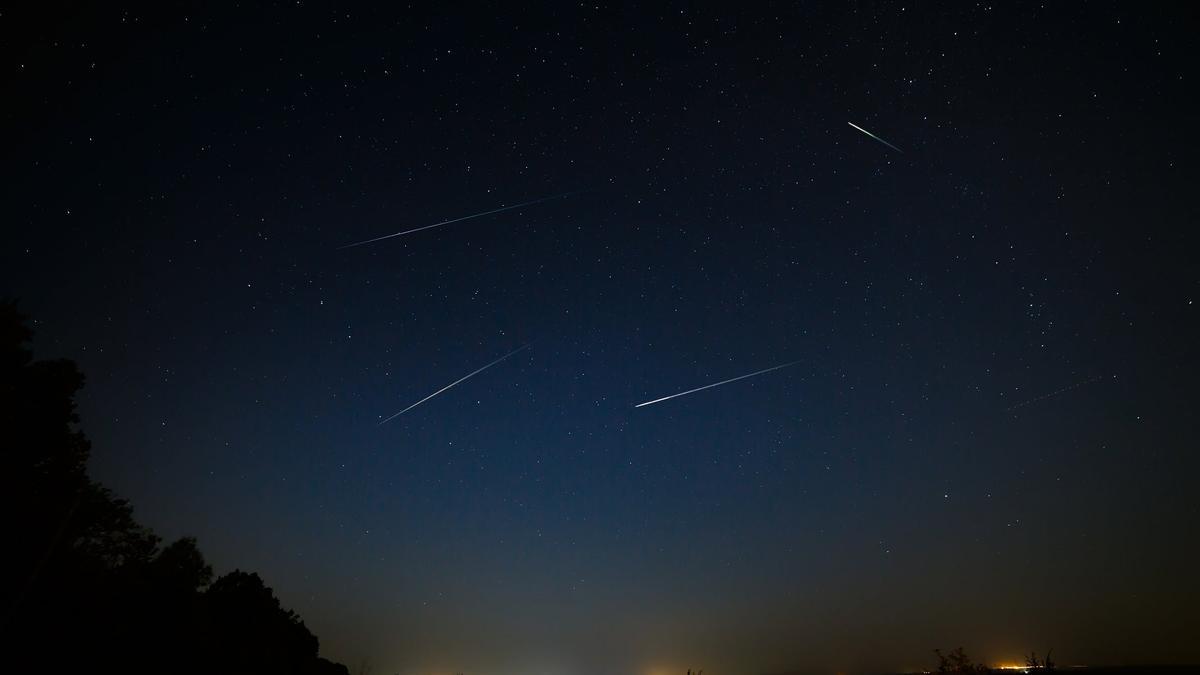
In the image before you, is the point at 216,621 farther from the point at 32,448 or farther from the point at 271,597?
the point at 32,448

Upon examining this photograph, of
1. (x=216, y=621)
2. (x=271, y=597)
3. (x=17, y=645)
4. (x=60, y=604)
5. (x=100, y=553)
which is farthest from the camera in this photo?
(x=271, y=597)

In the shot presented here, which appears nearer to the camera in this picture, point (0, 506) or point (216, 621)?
point (0, 506)

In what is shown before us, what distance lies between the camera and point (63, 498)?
1955 cm

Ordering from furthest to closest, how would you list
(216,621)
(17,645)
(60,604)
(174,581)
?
(216,621), (174,581), (60,604), (17,645)

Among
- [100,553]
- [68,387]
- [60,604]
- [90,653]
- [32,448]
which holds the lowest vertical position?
[90,653]

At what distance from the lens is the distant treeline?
17781 millimetres

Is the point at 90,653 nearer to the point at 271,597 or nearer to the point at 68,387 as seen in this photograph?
the point at 68,387

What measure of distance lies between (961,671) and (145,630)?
144 feet

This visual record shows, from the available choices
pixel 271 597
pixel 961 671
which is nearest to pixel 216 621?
pixel 271 597

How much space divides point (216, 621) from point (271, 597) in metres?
5.43

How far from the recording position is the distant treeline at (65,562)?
17781 mm

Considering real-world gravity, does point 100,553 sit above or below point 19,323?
below

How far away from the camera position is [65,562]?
19500 millimetres

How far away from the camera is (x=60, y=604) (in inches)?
737
